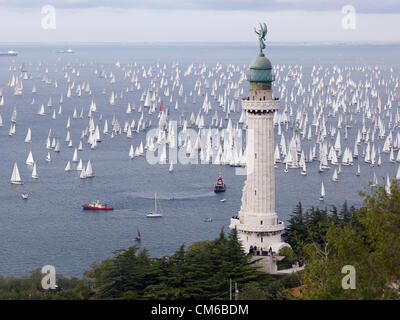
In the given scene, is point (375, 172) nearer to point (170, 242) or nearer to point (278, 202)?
point (278, 202)

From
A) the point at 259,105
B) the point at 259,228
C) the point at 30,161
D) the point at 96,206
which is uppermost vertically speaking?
the point at 259,105

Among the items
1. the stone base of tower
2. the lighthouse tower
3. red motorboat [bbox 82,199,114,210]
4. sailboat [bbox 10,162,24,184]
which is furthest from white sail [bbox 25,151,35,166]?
the stone base of tower

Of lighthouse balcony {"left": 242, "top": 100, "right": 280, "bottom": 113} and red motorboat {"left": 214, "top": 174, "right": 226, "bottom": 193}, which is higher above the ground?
lighthouse balcony {"left": 242, "top": 100, "right": 280, "bottom": 113}

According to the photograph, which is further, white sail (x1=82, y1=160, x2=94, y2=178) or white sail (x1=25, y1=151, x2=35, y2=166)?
white sail (x1=25, y1=151, x2=35, y2=166)

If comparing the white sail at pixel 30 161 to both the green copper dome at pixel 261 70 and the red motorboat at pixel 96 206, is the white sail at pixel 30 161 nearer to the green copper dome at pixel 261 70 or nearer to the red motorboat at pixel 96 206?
the red motorboat at pixel 96 206

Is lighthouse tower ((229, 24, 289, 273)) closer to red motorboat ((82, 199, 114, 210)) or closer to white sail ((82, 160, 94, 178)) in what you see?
red motorboat ((82, 199, 114, 210))

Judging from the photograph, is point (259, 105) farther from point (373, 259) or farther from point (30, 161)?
point (30, 161)

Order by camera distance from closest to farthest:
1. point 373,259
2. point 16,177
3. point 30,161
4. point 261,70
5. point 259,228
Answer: point 373,259, point 261,70, point 259,228, point 16,177, point 30,161

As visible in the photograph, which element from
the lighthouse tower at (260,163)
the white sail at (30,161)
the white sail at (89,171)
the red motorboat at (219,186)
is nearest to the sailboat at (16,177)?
the white sail at (89,171)

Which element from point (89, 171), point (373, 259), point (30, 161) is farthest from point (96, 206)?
point (373, 259)
